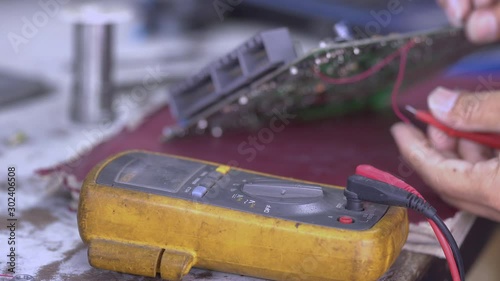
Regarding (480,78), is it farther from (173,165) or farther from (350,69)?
(173,165)

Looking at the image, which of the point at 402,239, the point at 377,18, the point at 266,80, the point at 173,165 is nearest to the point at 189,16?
the point at 377,18

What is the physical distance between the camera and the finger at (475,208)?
27.2 inches

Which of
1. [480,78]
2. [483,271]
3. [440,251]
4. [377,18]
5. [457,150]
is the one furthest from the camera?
[377,18]

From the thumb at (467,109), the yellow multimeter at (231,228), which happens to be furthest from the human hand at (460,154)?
the yellow multimeter at (231,228)

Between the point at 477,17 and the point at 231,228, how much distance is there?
59 cm

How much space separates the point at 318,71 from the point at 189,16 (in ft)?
2.39

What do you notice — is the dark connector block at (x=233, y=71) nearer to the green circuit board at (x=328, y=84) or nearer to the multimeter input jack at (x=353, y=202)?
the green circuit board at (x=328, y=84)

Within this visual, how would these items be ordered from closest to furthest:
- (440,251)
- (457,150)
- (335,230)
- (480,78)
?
(335,230), (440,251), (457,150), (480,78)

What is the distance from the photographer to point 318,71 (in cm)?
79

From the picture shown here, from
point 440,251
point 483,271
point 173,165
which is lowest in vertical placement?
point 483,271

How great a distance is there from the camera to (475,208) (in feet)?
2.29

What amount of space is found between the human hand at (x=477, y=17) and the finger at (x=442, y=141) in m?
0.26

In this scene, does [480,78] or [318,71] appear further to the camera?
[480,78]

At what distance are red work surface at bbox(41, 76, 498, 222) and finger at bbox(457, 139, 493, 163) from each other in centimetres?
6
